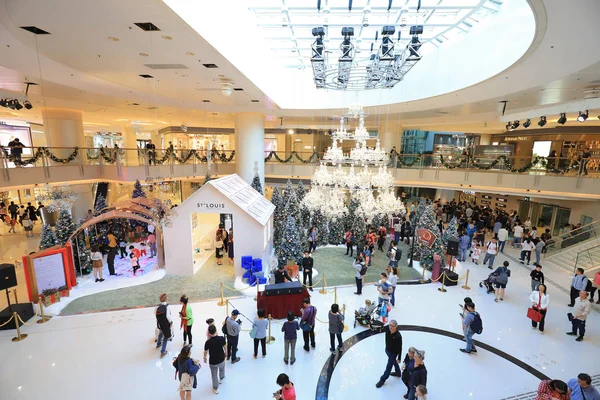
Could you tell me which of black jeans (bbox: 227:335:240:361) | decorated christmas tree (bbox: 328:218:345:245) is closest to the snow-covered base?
black jeans (bbox: 227:335:240:361)

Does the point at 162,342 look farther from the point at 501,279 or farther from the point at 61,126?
the point at 61,126

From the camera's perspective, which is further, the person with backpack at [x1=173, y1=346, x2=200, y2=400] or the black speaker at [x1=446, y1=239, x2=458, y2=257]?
the black speaker at [x1=446, y1=239, x2=458, y2=257]

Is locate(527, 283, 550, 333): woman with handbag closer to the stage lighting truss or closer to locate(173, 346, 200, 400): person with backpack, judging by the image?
the stage lighting truss

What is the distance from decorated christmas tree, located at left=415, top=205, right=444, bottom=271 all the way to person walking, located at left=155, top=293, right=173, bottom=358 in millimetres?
8495

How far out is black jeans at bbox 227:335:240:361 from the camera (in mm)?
5769

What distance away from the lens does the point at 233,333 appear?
5605mm

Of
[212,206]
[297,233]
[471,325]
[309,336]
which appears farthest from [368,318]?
[212,206]

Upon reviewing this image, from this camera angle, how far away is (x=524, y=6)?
6625mm

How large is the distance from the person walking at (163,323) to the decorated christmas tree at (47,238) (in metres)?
5.83

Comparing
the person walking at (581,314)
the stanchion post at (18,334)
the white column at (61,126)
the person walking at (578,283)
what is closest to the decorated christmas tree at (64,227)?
the stanchion post at (18,334)

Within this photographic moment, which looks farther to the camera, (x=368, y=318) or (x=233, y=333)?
(x=368, y=318)

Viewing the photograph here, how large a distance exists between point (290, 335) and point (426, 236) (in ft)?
23.7

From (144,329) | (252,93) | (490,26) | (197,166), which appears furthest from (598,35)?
(197,166)

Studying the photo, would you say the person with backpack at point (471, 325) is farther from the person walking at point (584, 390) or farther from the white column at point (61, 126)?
the white column at point (61, 126)
